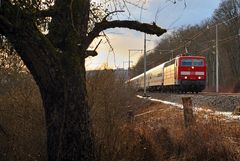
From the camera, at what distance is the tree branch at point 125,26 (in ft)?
27.0

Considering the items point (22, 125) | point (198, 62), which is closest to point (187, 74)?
→ point (198, 62)

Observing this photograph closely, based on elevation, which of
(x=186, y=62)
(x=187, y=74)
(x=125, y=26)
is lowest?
(x=125, y=26)

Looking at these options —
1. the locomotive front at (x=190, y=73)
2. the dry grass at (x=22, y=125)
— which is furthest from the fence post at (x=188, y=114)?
the locomotive front at (x=190, y=73)

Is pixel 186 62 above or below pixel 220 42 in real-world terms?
below

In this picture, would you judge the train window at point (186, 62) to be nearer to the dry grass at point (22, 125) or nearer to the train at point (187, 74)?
the train at point (187, 74)

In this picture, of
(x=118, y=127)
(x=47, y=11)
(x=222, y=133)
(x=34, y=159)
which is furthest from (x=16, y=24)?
(x=222, y=133)

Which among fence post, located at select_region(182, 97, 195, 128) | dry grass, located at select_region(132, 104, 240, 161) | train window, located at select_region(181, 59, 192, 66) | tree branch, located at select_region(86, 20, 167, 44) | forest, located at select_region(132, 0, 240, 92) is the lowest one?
dry grass, located at select_region(132, 104, 240, 161)

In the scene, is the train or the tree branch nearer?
the tree branch

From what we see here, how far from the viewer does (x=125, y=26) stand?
8.31 meters

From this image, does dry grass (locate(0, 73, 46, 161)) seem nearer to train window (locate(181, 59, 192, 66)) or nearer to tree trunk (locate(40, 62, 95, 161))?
tree trunk (locate(40, 62, 95, 161))

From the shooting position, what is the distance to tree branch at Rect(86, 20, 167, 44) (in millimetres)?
8234

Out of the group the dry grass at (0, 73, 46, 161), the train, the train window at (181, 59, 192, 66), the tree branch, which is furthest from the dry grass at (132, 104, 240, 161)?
the train window at (181, 59, 192, 66)

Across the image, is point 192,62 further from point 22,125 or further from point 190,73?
point 22,125

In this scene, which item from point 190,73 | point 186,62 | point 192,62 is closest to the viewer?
point 190,73
